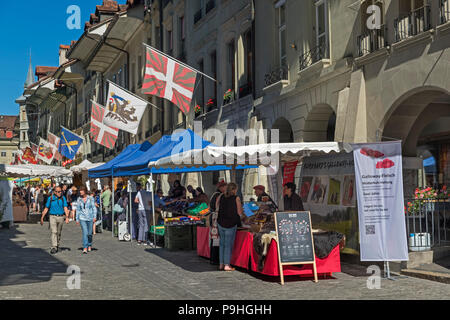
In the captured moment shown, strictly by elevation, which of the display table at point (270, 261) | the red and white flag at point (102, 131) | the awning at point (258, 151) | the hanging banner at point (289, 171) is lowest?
the display table at point (270, 261)

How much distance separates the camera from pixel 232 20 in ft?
74.8

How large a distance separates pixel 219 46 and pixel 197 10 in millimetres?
3896

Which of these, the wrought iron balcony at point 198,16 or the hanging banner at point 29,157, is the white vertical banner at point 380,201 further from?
the hanging banner at point 29,157

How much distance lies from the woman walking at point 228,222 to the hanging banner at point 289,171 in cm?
264

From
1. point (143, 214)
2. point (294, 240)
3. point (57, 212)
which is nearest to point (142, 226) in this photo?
point (143, 214)

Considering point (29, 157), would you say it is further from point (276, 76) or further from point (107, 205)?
point (276, 76)

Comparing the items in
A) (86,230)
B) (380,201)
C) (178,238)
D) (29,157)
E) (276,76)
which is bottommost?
(178,238)

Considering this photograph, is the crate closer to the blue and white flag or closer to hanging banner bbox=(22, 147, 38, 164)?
the blue and white flag

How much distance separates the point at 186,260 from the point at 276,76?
746 centimetres

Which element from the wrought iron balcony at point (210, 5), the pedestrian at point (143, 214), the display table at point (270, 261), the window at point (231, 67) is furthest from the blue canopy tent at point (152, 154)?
the wrought iron balcony at point (210, 5)

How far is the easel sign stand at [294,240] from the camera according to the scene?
1038cm

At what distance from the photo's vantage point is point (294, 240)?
1048cm

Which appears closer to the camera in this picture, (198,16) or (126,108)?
(126,108)
